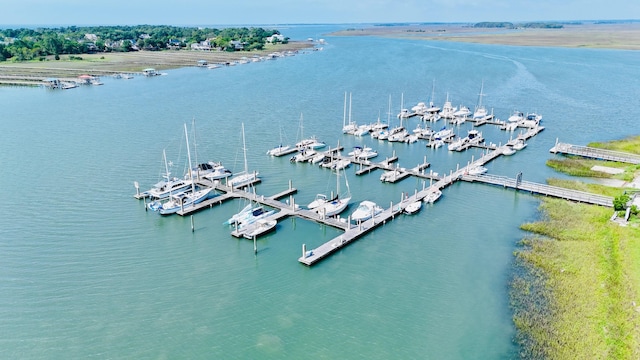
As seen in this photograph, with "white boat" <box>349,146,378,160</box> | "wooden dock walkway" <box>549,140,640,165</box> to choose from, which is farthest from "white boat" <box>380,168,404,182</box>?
"wooden dock walkway" <box>549,140,640,165</box>

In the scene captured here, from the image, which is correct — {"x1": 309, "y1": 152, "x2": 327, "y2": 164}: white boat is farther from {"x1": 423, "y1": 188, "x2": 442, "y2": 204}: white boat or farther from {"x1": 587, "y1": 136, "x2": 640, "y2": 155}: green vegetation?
{"x1": 587, "y1": 136, "x2": 640, "y2": 155}: green vegetation

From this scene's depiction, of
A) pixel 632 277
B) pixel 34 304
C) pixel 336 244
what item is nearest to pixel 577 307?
→ pixel 632 277

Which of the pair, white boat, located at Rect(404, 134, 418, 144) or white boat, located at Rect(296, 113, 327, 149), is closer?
white boat, located at Rect(296, 113, 327, 149)

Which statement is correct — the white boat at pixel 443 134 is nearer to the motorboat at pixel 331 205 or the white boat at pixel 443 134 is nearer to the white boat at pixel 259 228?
the motorboat at pixel 331 205

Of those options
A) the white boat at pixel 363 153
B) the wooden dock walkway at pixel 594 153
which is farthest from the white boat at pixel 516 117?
the white boat at pixel 363 153

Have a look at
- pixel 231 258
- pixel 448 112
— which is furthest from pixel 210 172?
pixel 448 112

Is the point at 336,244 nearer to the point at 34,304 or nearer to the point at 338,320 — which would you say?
Answer: the point at 338,320
